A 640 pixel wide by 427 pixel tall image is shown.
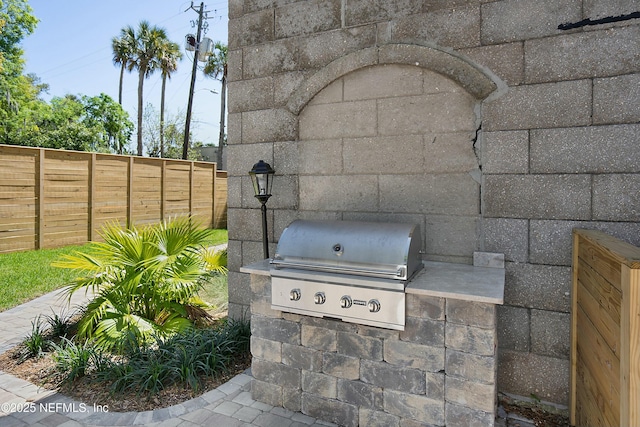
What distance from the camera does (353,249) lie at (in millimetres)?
2504

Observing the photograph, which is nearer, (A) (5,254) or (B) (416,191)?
(B) (416,191)

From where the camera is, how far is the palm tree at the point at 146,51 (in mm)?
22797

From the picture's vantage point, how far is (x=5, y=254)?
751 centimetres

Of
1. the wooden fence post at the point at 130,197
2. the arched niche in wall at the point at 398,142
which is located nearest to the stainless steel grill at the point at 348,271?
the arched niche in wall at the point at 398,142

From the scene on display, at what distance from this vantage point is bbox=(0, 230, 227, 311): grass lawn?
536 cm

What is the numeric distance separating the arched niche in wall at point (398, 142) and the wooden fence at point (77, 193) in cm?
704

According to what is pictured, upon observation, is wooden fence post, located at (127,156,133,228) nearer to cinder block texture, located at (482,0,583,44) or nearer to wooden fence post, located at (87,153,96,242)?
wooden fence post, located at (87,153,96,242)

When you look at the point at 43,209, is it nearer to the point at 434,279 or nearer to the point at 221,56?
the point at 434,279

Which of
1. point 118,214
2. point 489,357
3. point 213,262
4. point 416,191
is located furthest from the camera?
point 118,214

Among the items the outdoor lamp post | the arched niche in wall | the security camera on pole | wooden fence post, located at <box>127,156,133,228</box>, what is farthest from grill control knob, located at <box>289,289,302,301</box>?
the security camera on pole

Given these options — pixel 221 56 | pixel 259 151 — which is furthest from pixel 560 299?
pixel 221 56

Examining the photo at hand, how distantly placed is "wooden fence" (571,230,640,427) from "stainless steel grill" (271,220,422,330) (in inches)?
39.2

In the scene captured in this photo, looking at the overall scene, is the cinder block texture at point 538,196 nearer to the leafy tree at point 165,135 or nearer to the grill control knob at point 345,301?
the grill control knob at point 345,301

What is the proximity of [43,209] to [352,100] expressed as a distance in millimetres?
7941
